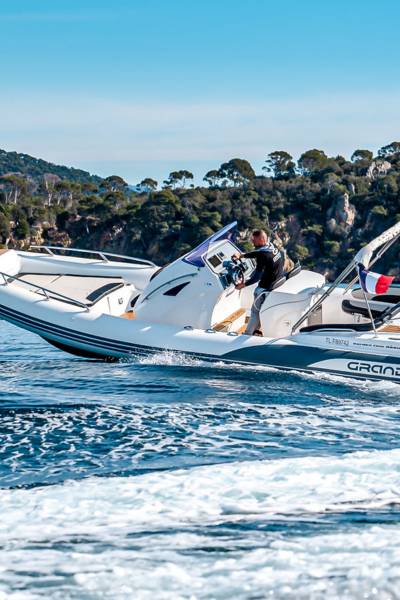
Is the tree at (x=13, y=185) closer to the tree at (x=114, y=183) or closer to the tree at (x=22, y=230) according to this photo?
the tree at (x=114, y=183)

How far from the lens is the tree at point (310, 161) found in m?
57.0

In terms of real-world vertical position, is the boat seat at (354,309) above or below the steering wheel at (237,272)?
below

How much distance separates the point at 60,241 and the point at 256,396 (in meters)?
42.3

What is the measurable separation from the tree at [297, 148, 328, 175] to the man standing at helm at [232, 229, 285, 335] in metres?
47.0

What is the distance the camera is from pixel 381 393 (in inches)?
354

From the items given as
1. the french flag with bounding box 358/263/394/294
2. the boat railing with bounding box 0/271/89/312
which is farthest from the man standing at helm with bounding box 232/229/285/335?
the boat railing with bounding box 0/271/89/312

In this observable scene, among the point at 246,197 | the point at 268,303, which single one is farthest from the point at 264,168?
the point at 268,303

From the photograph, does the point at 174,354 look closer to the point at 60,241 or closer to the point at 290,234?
the point at 290,234

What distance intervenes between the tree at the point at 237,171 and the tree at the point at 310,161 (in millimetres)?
3390

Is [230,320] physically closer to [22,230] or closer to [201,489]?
[201,489]

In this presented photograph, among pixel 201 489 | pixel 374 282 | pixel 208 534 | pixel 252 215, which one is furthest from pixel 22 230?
pixel 208 534

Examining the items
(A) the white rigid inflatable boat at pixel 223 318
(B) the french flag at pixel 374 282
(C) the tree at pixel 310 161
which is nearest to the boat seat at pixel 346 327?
(A) the white rigid inflatable boat at pixel 223 318

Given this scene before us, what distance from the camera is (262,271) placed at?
422 inches

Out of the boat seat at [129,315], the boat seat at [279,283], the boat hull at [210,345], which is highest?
the boat seat at [279,283]
